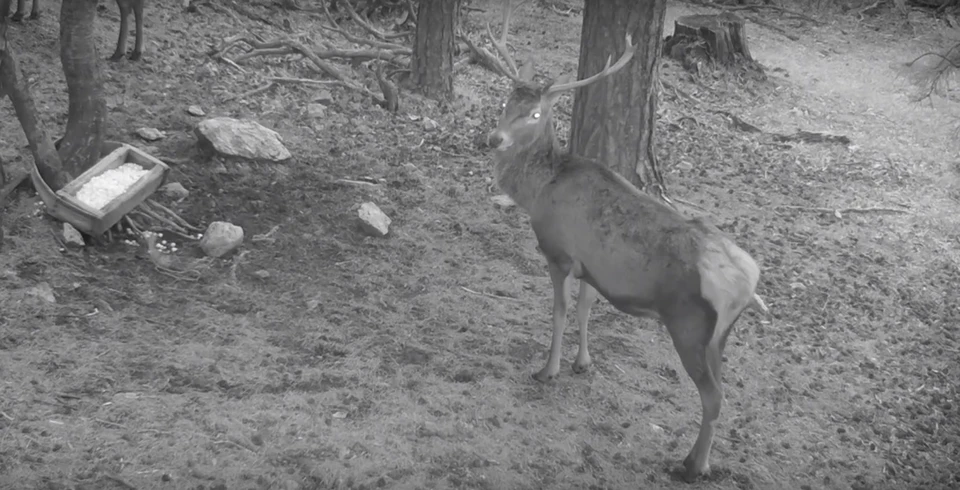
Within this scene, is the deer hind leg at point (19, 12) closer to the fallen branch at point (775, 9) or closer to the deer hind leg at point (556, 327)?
the deer hind leg at point (556, 327)

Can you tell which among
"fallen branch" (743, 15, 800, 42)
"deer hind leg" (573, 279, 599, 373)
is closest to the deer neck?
"deer hind leg" (573, 279, 599, 373)

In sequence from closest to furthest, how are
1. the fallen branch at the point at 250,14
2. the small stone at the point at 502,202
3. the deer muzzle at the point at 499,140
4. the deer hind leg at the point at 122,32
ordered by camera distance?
the deer muzzle at the point at 499,140
the small stone at the point at 502,202
the deer hind leg at the point at 122,32
the fallen branch at the point at 250,14

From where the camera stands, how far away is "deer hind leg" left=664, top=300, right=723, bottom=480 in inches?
154

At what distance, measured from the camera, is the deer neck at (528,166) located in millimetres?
4938

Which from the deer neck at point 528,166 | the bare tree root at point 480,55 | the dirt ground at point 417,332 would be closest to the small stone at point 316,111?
the dirt ground at point 417,332

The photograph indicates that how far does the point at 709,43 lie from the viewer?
424 inches

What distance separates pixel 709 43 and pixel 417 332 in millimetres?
7064

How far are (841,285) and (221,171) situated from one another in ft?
14.5

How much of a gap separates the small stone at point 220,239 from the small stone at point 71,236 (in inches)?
27.3

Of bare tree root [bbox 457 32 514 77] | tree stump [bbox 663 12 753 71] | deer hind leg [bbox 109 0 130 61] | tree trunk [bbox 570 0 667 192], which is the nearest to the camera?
tree trunk [bbox 570 0 667 192]

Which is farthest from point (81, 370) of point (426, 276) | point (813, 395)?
point (813, 395)

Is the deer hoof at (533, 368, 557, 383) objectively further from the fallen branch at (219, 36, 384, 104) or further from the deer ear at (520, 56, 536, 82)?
the fallen branch at (219, 36, 384, 104)

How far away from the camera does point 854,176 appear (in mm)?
8148

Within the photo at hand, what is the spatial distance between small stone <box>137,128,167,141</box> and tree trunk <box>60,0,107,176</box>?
860 mm
